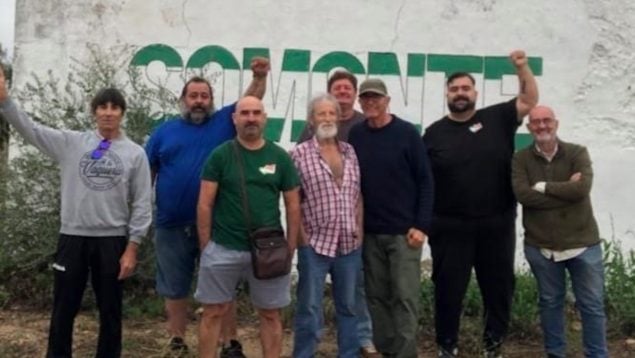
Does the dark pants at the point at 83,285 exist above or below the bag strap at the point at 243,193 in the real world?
below

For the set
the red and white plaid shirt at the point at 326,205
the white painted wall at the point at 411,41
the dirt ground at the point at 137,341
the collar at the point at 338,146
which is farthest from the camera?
the white painted wall at the point at 411,41

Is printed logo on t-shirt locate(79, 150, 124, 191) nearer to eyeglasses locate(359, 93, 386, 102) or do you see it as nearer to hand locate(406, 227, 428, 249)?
eyeglasses locate(359, 93, 386, 102)

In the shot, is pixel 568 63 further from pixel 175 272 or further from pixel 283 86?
pixel 175 272

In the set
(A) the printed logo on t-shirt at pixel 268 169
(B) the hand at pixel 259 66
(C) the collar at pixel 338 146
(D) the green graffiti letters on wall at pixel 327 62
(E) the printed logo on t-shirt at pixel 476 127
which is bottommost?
(A) the printed logo on t-shirt at pixel 268 169

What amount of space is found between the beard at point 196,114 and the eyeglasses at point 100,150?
0.64 m

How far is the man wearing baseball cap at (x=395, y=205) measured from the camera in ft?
17.2

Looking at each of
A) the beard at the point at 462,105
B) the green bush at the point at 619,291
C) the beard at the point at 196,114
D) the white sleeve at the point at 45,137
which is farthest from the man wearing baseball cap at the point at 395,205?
the green bush at the point at 619,291

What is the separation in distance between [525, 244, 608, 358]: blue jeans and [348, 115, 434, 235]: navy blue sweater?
824 mm

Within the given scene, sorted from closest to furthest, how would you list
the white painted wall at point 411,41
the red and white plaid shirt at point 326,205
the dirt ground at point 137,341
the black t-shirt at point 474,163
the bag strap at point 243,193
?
the bag strap at point 243,193 → the red and white plaid shirt at point 326,205 → the black t-shirt at point 474,163 → the dirt ground at point 137,341 → the white painted wall at point 411,41

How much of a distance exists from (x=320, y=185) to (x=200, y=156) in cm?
85

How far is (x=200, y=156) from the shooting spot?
5.37m

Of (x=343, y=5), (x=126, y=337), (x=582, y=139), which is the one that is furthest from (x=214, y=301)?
(x=582, y=139)

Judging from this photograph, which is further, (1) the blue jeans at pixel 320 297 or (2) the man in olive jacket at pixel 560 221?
(2) the man in olive jacket at pixel 560 221

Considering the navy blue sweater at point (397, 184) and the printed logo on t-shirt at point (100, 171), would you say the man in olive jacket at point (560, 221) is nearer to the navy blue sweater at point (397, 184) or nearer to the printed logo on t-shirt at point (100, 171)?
the navy blue sweater at point (397, 184)
